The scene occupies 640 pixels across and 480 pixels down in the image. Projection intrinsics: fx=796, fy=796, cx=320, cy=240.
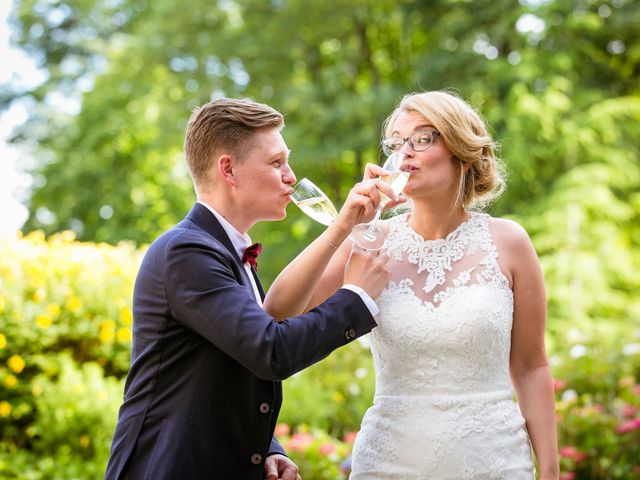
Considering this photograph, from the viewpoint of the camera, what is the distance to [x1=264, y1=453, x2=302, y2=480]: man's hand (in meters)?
2.54

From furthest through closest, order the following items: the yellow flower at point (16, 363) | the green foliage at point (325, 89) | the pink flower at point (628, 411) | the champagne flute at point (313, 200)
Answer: the green foliage at point (325, 89)
the pink flower at point (628, 411)
the yellow flower at point (16, 363)
the champagne flute at point (313, 200)

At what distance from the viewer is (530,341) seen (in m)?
3.04

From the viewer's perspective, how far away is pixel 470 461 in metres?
2.88

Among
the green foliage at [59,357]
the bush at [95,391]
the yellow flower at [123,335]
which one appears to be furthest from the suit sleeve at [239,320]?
the yellow flower at [123,335]

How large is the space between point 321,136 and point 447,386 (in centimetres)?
1479

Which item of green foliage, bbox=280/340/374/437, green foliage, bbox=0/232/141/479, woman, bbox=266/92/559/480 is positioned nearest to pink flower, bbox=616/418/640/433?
green foliage, bbox=280/340/374/437

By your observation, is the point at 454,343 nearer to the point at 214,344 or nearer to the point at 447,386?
the point at 447,386

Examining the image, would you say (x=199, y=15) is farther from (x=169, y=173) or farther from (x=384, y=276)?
(x=384, y=276)

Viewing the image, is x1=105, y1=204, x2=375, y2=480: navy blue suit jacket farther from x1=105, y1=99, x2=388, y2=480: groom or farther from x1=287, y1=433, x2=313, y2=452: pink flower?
x1=287, y1=433, x2=313, y2=452: pink flower

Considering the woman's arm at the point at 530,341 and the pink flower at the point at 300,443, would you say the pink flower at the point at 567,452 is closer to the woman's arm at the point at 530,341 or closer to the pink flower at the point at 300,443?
the pink flower at the point at 300,443

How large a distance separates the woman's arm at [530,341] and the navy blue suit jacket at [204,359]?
0.89 meters

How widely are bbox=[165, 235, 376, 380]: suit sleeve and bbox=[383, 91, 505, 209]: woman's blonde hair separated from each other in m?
0.99

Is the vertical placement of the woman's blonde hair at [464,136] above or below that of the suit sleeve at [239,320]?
above

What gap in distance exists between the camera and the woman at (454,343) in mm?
2912
